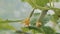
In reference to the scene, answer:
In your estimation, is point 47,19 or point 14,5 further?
point 14,5

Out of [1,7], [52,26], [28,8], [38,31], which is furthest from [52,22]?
[1,7]

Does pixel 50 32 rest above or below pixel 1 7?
below

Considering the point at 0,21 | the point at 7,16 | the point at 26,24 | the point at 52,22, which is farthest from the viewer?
the point at 7,16

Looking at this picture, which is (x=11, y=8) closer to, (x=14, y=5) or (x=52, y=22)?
(x=14, y=5)

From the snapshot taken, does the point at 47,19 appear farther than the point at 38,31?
Yes

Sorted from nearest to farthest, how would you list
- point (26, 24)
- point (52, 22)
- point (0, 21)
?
point (0, 21)
point (26, 24)
point (52, 22)

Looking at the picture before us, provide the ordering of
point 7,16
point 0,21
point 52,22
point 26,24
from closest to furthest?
point 0,21
point 26,24
point 52,22
point 7,16

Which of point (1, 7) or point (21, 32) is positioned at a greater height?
point (1, 7)

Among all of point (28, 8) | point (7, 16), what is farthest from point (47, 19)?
point (7, 16)

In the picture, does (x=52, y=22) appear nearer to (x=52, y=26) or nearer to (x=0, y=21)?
(x=52, y=26)
